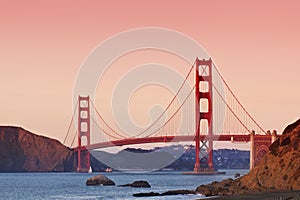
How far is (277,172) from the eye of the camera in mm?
64125

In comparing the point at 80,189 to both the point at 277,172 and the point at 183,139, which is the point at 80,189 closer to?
the point at 183,139

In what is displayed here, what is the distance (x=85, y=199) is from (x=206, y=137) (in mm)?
44226

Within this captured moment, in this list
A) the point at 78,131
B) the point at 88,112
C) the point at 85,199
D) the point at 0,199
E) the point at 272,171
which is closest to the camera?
the point at 272,171

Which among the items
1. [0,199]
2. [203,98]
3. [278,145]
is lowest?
[0,199]

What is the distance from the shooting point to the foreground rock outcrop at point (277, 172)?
62094mm

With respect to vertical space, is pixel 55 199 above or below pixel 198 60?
below

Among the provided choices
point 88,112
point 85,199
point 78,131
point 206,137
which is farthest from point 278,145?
point 88,112

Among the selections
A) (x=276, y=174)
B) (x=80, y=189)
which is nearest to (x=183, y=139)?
(x=80, y=189)

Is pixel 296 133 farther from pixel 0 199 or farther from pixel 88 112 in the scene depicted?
pixel 88 112

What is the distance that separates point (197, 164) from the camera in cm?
Answer: 12525

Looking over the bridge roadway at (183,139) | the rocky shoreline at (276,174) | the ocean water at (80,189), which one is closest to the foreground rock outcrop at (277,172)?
the rocky shoreline at (276,174)

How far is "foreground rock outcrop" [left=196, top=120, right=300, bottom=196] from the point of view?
62094 mm

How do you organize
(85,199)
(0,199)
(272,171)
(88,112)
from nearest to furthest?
(272,171) → (85,199) → (0,199) → (88,112)

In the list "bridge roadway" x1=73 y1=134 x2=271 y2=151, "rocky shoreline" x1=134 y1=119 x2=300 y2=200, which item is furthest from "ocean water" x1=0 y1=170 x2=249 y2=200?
"bridge roadway" x1=73 y1=134 x2=271 y2=151
